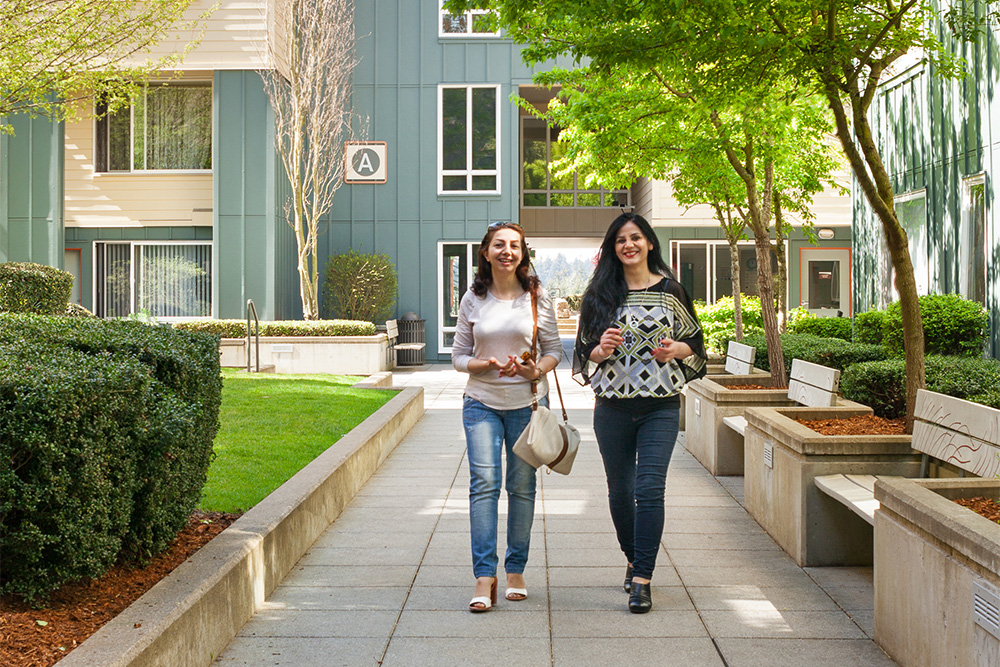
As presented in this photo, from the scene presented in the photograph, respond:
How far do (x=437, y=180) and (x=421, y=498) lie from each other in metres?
17.8

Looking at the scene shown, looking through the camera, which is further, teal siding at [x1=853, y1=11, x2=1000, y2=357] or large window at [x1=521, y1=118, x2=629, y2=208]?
large window at [x1=521, y1=118, x2=629, y2=208]

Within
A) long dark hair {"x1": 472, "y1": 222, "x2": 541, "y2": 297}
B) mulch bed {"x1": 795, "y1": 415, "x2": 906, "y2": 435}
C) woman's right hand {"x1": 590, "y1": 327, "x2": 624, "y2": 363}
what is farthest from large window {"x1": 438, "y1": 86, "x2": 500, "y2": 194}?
woman's right hand {"x1": 590, "y1": 327, "x2": 624, "y2": 363}

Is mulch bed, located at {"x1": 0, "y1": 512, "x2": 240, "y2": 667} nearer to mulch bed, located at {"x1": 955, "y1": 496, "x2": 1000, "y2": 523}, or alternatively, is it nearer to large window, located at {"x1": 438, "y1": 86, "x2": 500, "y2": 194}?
mulch bed, located at {"x1": 955, "y1": 496, "x2": 1000, "y2": 523}

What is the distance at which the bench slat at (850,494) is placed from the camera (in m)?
5.19

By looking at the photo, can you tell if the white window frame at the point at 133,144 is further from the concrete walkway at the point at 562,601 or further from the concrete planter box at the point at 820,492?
the concrete planter box at the point at 820,492

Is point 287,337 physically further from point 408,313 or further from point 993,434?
point 993,434

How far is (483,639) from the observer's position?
4.61 metres

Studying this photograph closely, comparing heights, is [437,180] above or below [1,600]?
above

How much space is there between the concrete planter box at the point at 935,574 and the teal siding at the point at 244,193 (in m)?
19.4

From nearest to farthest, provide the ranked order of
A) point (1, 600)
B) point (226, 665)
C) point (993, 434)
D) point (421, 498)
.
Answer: point (1, 600), point (226, 665), point (993, 434), point (421, 498)

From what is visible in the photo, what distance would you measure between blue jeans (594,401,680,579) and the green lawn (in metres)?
2.22

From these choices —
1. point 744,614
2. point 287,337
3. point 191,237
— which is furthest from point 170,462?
point 191,237

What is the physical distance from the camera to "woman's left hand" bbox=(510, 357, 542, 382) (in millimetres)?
5023

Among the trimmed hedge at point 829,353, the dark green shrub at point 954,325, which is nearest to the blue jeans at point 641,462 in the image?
the trimmed hedge at point 829,353
